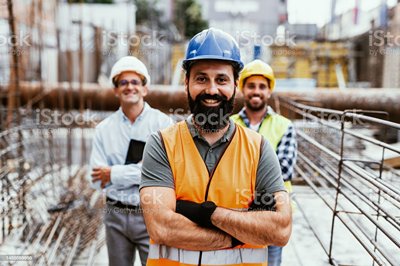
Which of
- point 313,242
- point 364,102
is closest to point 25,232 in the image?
point 313,242

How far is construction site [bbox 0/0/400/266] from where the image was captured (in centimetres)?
337

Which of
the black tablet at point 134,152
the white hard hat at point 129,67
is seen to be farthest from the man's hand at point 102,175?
the white hard hat at point 129,67

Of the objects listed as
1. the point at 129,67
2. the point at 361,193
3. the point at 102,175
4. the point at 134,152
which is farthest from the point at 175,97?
the point at 361,193

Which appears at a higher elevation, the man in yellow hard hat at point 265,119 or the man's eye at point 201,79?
the man's eye at point 201,79

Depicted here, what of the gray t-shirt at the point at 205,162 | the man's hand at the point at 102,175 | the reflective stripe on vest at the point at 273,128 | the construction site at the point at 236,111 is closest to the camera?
the gray t-shirt at the point at 205,162

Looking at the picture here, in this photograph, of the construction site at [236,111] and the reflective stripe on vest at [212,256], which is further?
the construction site at [236,111]

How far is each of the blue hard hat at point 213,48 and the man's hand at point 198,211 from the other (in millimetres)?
672

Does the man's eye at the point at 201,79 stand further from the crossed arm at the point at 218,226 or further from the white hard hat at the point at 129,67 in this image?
the white hard hat at the point at 129,67

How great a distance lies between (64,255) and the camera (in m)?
4.00

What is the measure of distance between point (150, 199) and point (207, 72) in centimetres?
64

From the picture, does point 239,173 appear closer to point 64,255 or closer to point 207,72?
point 207,72

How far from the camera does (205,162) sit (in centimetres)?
189

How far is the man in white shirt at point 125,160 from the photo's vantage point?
2.86m

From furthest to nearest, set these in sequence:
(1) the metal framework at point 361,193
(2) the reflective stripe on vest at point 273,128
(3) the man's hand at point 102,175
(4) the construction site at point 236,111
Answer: (4) the construction site at point 236,111 < (2) the reflective stripe on vest at point 273,128 < (3) the man's hand at point 102,175 < (1) the metal framework at point 361,193
